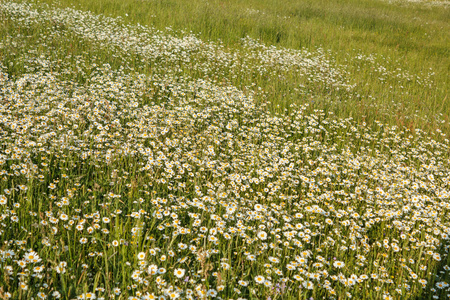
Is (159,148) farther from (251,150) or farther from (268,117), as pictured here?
(268,117)

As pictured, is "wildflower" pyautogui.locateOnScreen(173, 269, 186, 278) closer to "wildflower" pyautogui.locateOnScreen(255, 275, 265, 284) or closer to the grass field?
the grass field

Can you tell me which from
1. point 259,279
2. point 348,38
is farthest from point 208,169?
point 348,38

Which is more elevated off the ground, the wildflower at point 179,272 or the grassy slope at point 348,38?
the grassy slope at point 348,38

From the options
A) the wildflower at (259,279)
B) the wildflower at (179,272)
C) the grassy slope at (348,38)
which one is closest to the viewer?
the wildflower at (179,272)

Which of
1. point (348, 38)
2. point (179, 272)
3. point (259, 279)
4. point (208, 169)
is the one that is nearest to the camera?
point (179, 272)

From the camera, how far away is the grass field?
2789mm

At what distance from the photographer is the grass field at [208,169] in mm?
2789

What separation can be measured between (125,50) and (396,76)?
25.5 feet

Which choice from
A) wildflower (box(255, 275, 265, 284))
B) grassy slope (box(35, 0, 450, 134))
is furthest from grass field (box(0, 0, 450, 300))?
grassy slope (box(35, 0, 450, 134))

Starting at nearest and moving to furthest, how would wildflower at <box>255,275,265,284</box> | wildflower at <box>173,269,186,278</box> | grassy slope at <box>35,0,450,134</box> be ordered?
wildflower at <box>173,269,186,278</box>, wildflower at <box>255,275,265,284</box>, grassy slope at <box>35,0,450,134</box>

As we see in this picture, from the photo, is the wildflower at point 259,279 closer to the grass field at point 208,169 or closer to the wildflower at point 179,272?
the grass field at point 208,169

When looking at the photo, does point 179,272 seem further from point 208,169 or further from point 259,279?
point 208,169

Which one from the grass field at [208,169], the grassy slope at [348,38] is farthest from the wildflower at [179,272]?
the grassy slope at [348,38]

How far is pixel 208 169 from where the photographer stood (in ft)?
14.3
